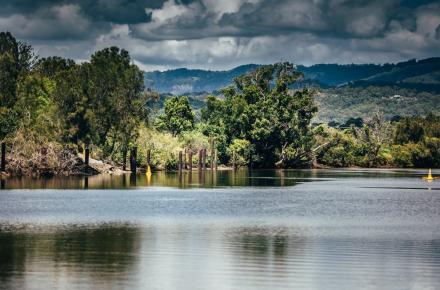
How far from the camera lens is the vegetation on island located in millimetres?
101875

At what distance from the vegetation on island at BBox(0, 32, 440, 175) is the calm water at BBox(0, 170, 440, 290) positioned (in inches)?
1214

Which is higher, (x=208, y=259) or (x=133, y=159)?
(x=133, y=159)

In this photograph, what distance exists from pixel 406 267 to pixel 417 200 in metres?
38.6

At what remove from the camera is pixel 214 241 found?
38.5 m

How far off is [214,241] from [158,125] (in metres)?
107

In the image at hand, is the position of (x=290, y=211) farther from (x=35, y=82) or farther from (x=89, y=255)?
(x=35, y=82)

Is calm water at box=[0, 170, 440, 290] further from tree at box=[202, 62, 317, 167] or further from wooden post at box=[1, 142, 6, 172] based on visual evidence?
tree at box=[202, 62, 317, 167]

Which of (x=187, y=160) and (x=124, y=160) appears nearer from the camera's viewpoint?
(x=124, y=160)

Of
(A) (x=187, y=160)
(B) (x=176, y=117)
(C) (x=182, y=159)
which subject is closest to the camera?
(C) (x=182, y=159)

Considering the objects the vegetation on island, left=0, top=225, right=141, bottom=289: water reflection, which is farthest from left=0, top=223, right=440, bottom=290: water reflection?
the vegetation on island

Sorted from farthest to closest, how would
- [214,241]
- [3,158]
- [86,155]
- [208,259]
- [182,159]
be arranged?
[182,159], [86,155], [3,158], [214,241], [208,259]

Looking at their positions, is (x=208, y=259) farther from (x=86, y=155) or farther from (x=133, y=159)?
(x=133, y=159)

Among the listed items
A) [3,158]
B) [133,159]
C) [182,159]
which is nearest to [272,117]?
[182,159]

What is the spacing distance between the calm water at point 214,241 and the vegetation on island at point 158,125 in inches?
1214
